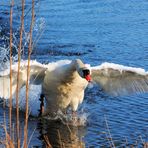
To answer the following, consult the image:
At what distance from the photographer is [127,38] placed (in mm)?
21156

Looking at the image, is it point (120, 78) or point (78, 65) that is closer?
point (78, 65)

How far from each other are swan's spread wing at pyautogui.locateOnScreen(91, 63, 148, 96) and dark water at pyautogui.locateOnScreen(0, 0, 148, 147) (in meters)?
0.70

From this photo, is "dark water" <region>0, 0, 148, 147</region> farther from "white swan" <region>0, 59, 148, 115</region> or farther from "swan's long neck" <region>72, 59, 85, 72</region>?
"swan's long neck" <region>72, 59, 85, 72</region>

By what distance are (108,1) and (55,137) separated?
58.9ft

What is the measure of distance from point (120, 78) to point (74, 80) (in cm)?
108

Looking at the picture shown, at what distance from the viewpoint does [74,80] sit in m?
12.2

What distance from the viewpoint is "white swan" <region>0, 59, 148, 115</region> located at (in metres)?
11.6

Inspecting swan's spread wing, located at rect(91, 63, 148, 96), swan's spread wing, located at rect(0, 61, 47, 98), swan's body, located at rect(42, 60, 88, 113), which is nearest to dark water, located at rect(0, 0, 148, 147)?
swan's body, located at rect(42, 60, 88, 113)

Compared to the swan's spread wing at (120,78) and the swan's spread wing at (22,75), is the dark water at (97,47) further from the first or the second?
the swan's spread wing at (22,75)

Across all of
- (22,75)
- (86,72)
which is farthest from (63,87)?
(86,72)

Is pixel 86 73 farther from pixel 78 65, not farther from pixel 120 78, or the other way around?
pixel 120 78

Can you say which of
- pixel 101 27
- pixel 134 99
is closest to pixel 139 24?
pixel 101 27

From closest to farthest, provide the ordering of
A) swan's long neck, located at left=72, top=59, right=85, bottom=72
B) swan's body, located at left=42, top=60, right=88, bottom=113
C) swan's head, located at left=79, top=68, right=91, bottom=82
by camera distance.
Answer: swan's head, located at left=79, top=68, right=91, bottom=82 → swan's long neck, located at left=72, top=59, right=85, bottom=72 → swan's body, located at left=42, top=60, right=88, bottom=113

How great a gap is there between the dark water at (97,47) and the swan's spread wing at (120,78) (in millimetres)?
697
